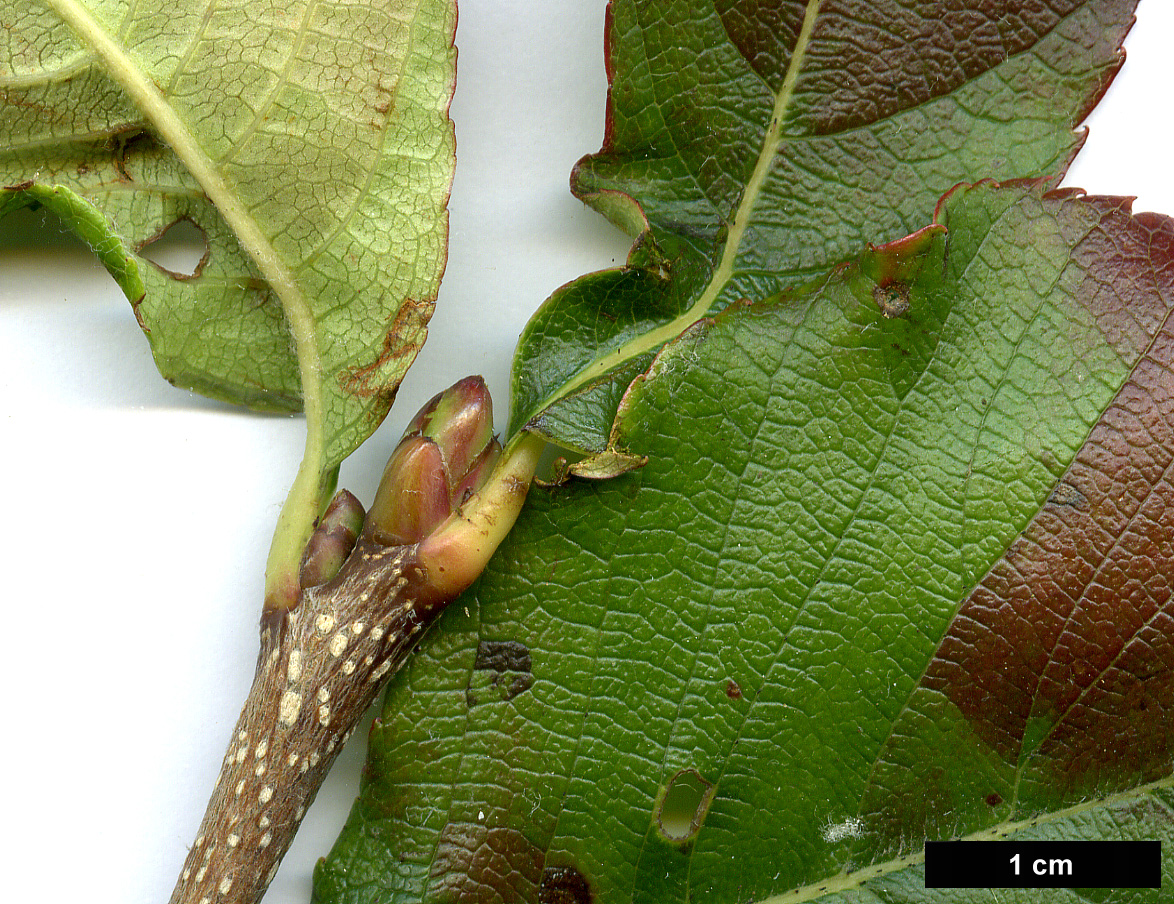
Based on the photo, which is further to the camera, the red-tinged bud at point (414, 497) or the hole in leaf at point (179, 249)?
the hole in leaf at point (179, 249)

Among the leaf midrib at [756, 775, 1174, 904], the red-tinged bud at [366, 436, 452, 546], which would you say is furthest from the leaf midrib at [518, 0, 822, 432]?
the leaf midrib at [756, 775, 1174, 904]

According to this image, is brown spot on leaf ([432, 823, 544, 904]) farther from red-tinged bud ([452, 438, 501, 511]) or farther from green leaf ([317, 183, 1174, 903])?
red-tinged bud ([452, 438, 501, 511])

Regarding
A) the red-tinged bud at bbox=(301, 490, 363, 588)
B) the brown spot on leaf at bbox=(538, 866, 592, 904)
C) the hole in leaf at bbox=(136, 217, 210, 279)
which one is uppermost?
the hole in leaf at bbox=(136, 217, 210, 279)

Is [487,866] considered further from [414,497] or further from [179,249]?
[179,249]

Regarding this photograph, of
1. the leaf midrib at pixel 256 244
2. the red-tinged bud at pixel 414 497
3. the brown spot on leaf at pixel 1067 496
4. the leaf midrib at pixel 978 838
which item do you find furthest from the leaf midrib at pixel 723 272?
the leaf midrib at pixel 978 838

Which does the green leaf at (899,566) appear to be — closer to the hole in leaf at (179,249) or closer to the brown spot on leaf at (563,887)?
the brown spot on leaf at (563,887)

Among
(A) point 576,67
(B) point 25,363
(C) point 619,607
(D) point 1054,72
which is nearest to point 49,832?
(B) point 25,363

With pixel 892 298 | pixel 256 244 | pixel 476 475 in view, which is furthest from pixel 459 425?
pixel 892 298
